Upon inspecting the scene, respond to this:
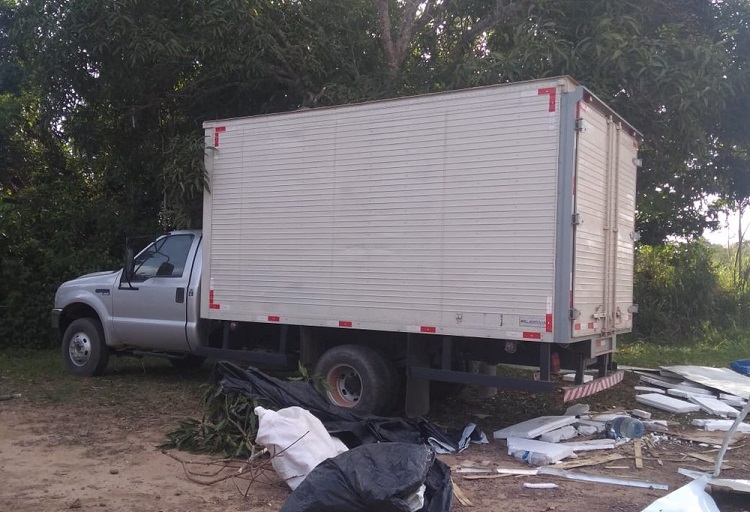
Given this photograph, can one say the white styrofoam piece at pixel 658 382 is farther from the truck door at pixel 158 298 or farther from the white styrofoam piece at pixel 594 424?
the truck door at pixel 158 298

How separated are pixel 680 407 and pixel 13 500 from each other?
6.99 metres

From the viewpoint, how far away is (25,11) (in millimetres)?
11320

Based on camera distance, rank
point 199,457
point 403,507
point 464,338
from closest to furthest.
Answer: point 403,507 → point 199,457 → point 464,338

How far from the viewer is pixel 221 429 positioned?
21.2 feet

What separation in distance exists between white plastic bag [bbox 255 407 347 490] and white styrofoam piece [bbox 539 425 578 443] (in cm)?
233

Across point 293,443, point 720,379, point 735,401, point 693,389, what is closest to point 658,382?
point 693,389

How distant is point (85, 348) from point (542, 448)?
676 cm

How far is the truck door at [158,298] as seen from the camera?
9.47m

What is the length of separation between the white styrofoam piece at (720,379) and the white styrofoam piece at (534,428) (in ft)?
10.6

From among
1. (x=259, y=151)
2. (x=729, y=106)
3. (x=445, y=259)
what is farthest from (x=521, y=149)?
(x=729, y=106)

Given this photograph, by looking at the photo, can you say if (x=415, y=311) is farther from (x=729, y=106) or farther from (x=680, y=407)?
(x=729, y=106)

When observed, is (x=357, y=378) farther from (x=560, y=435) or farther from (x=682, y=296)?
(x=682, y=296)

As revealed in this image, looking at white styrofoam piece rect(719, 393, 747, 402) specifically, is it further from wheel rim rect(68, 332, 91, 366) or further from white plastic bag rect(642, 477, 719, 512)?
wheel rim rect(68, 332, 91, 366)

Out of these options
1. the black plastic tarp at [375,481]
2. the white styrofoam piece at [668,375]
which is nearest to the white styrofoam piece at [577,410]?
the white styrofoam piece at [668,375]
